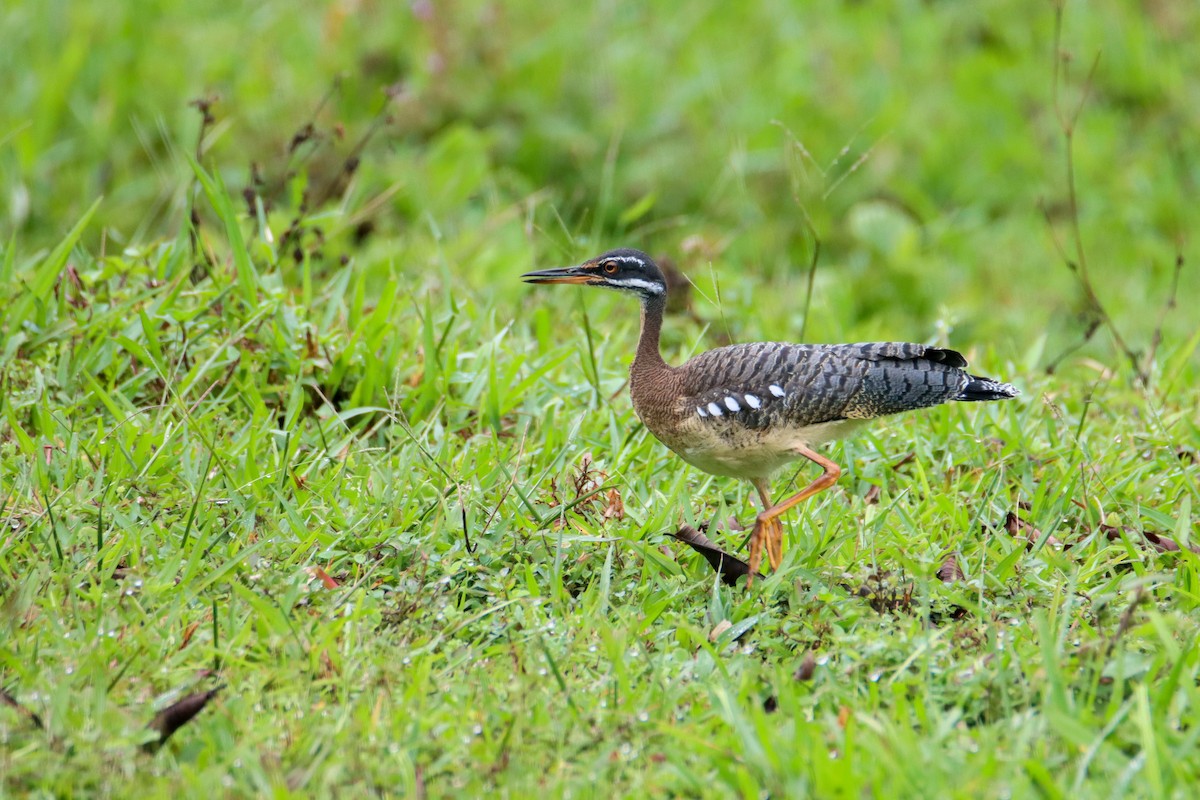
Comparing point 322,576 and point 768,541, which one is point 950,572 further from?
point 322,576

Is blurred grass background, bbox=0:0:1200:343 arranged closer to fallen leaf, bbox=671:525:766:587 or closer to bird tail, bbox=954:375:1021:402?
bird tail, bbox=954:375:1021:402

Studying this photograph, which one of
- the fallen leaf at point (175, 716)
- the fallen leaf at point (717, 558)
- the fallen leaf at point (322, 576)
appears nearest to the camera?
the fallen leaf at point (175, 716)

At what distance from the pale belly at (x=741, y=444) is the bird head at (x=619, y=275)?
2.30ft

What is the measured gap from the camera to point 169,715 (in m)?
3.64

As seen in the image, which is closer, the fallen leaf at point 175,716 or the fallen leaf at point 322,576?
the fallen leaf at point 175,716

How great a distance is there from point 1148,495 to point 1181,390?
1344 mm

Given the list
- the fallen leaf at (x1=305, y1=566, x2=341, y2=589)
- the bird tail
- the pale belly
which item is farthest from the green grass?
the bird tail

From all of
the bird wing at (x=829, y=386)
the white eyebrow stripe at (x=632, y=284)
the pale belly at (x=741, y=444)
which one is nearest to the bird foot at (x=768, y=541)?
the pale belly at (x=741, y=444)

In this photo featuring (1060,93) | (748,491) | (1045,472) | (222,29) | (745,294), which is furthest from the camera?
(1060,93)

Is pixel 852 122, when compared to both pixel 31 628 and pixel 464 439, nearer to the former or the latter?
pixel 464 439

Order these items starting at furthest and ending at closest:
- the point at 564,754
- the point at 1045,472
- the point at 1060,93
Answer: the point at 1060,93
the point at 1045,472
the point at 564,754

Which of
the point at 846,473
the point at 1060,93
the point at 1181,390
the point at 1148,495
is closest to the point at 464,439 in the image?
the point at 846,473

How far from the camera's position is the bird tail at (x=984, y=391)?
15.9 feet

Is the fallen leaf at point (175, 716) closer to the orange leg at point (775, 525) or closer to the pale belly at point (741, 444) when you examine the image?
the orange leg at point (775, 525)
